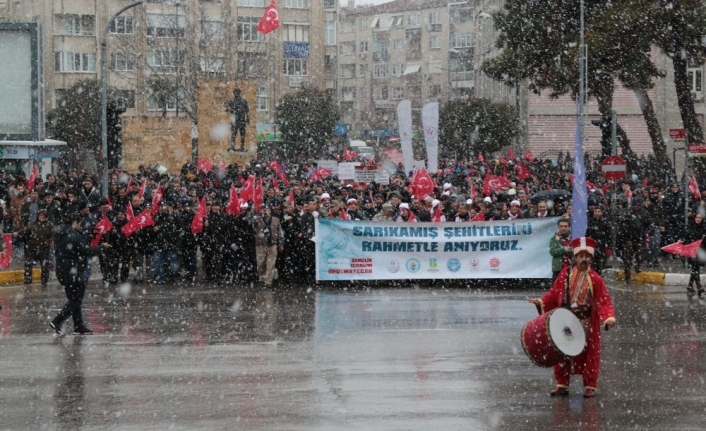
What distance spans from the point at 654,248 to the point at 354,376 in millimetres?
14689

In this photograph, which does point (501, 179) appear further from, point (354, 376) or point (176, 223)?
point (354, 376)

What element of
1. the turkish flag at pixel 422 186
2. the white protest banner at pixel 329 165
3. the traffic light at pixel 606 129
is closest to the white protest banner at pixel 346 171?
the white protest banner at pixel 329 165

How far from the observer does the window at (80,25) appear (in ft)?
246

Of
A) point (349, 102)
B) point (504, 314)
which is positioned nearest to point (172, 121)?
point (504, 314)

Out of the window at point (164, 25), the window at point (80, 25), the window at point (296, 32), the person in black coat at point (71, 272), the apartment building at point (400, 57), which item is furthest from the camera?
the apartment building at point (400, 57)

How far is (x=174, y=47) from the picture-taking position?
217ft

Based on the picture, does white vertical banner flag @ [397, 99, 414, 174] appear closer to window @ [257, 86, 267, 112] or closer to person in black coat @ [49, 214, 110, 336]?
person in black coat @ [49, 214, 110, 336]

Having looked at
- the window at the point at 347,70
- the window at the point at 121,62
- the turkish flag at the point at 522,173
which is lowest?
the turkish flag at the point at 522,173

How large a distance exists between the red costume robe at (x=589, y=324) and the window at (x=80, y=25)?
6825 cm

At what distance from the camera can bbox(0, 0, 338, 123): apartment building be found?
6475 centimetres

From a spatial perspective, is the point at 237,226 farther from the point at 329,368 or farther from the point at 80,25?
the point at 80,25

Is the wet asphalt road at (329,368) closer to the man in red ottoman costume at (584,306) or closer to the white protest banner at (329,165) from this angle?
the man in red ottoman costume at (584,306)

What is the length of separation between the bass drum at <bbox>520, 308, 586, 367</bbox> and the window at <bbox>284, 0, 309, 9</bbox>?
75.9 metres

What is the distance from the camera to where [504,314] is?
1673 cm
